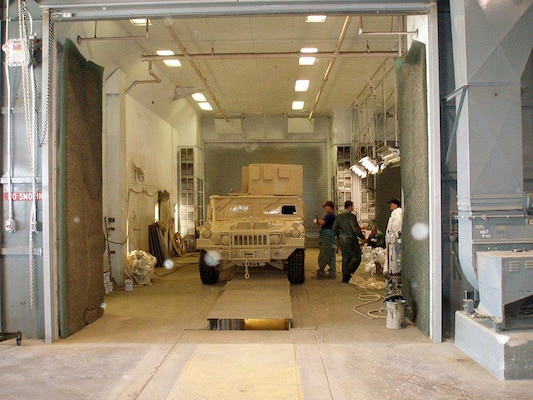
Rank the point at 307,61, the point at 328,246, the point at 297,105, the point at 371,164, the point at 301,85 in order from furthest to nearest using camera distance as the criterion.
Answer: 1. the point at 297,105
2. the point at 301,85
3. the point at 371,164
4. the point at 307,61
5. the point at 328,246

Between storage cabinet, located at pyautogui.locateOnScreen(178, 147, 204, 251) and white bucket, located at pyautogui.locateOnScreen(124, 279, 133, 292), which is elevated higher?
storage cabinet, located at pyautogui.locateOnScreen(178, 147, 204, 251)

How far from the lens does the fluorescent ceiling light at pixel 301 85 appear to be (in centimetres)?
1322

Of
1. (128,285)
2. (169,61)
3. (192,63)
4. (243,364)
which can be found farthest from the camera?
(169,61)

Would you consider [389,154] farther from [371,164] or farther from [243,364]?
[243,364]

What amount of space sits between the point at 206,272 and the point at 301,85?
648cm

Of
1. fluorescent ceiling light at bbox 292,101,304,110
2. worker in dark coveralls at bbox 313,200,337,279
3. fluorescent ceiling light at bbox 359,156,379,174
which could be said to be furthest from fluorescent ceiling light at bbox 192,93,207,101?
worker in dark coveralls at bbox 313,200,337,279

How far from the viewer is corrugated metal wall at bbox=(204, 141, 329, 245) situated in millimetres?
18062

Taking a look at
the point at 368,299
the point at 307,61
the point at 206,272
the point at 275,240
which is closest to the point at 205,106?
the point at 307,61

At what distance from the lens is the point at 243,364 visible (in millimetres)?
4645

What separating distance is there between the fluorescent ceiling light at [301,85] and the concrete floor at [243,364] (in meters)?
7.91

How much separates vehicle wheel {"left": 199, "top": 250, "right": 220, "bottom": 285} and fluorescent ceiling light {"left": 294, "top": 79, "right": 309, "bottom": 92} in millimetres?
5960

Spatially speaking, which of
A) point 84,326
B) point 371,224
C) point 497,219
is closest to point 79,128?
point 84,326

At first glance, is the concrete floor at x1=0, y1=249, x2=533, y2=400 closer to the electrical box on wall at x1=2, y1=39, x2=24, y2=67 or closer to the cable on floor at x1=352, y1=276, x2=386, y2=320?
the cable on floor at x1=352, y1=276, x2=386, y2=320

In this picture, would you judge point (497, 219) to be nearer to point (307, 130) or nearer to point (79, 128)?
point (79, 128)
